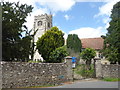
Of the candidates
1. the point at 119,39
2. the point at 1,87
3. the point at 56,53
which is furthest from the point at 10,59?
the point at 119,39

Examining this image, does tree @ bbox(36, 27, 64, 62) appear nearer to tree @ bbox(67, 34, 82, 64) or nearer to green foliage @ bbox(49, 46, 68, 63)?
tree @ bbox(67, 34, 82, 64)

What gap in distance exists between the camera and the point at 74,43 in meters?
28.7

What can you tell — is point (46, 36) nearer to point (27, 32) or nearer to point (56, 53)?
point (56, 53)

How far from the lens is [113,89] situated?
8.12 metres

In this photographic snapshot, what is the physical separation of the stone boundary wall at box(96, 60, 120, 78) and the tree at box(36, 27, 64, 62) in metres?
11.5

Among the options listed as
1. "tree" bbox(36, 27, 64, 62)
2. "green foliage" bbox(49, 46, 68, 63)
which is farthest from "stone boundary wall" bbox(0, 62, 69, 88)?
"tree" bbox(36, 27, 64, 62)

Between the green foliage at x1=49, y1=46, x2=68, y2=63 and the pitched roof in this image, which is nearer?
the green foliage at x1=49, y1=46, x2=68, y2=63

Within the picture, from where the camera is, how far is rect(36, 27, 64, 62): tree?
22766mm

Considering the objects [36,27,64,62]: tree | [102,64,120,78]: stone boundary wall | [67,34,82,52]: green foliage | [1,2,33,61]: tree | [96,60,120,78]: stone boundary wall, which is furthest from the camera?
[67,34,82,52]: green foliage

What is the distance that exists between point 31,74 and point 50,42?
48.1ft

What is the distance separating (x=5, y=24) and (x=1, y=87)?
13.5ft

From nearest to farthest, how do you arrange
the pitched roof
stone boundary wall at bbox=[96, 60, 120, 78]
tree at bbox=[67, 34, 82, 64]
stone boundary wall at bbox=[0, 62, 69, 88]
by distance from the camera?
stone boundary wall at bbox=[0, 62, 69, 88] → stone boundary wall at bbox=[96, 60, 120, 78] → tree at bbox=[67, 34, 82, 64] → the pitched roof

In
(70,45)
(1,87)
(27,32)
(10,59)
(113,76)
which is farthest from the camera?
(70,45)

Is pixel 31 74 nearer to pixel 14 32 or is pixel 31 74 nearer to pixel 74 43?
pixel 14 32
